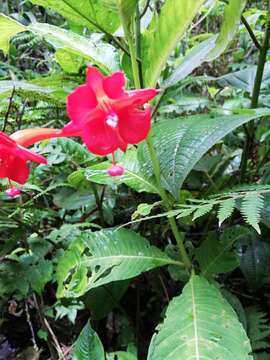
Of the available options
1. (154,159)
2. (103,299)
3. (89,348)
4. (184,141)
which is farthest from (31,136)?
(103,299)

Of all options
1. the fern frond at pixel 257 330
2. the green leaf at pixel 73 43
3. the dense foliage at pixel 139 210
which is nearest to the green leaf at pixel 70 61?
the dense foliage at pixel 139 210

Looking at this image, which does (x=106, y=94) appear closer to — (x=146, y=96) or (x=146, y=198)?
(x=146, y=96)

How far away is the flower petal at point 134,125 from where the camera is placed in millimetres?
582

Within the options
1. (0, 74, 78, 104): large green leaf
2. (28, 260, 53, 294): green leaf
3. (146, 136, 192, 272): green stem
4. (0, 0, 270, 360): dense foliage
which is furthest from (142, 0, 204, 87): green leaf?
(28, 260, 53, 294): green leaf

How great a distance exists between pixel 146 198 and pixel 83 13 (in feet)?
1.80

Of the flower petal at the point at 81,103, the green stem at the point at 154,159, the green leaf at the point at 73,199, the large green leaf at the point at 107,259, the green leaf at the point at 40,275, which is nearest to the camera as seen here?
the flower petal at the point at 81,103

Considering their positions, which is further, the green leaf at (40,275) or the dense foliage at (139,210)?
the green leaf at (40,275)

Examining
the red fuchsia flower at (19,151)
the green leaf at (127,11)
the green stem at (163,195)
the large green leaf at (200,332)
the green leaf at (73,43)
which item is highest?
the green leaf at (127,11)

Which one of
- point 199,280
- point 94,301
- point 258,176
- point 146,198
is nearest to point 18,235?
point 94,301

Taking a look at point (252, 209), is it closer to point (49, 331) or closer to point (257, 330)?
point (257, 330)

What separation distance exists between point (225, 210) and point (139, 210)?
0.62 feet

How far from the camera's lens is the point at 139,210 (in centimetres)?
83

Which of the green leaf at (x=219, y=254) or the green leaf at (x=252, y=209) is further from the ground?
the green leaf at (x=252, y=209)

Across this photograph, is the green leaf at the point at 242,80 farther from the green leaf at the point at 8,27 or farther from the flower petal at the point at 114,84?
the flower petal at the point at 114,84
